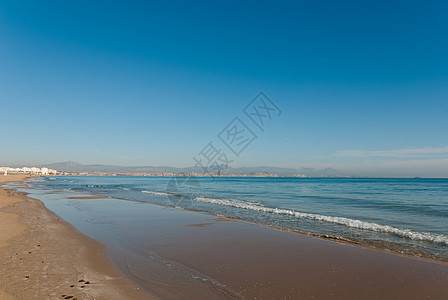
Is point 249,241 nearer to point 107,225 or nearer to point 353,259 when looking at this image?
point 353,259

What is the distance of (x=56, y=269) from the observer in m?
5.47

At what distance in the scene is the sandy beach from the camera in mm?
4352

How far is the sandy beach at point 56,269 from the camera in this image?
4.35 meters

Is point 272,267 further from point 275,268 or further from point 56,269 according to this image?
point 56,269

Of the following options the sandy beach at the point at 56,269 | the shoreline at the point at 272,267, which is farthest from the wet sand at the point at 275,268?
the sandy beach at the point at 56,269

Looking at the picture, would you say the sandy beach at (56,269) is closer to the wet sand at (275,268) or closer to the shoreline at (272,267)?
the shoreline at (272,267)

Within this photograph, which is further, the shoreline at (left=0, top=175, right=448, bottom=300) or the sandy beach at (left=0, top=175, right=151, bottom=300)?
the shoreline at (left=0, top=175, right=448, bottom=300)

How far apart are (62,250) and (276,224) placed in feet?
27.8

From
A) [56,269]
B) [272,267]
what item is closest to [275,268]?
[272,267]

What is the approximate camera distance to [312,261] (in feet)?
21.5

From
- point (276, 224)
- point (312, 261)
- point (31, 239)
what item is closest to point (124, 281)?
point (312, 261)

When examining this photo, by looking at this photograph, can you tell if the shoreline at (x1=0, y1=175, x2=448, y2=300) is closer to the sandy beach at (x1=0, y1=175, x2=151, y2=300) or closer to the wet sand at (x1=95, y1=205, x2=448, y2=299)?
the wet sand at (x1=95, y1=205, x2=448, y2=299)

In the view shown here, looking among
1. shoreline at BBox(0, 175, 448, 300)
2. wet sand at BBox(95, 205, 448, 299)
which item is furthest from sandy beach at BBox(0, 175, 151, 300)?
wet sand at BBox(95, 205, 448, 299)

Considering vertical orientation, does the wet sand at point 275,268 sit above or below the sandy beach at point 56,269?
below
